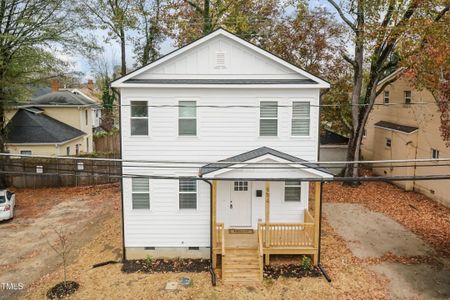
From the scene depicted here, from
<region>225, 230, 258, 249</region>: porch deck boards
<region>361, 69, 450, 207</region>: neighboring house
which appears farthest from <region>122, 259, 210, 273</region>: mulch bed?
<region>361, 69, 450, 207</region>: neighboring house

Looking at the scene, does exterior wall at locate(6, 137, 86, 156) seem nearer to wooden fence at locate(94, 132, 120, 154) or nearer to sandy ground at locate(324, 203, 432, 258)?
wooden fence at locate(94, 132, 120, 154)

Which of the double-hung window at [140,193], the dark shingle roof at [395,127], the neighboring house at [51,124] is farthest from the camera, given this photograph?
the neighboring house at [51,124]

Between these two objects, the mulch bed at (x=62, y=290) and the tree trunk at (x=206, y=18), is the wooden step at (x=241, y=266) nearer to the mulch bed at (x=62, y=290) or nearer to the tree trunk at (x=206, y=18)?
the mulch bed at (x=62, y=290)

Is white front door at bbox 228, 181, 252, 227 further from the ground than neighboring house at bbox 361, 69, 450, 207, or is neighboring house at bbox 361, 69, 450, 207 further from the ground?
neighboring house at bbox 361, 69, 450, 207

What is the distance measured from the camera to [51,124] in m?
27.7

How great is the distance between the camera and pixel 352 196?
21.8m

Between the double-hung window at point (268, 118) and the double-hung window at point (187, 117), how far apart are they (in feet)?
8.13

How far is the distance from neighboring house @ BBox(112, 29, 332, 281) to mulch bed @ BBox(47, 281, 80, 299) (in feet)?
7.69

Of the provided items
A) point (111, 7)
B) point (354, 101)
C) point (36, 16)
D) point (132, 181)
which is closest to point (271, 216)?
point (132, 181)

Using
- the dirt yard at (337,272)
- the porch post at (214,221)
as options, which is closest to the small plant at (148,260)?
the dirt yard at (337,272)

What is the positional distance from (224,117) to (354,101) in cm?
1261

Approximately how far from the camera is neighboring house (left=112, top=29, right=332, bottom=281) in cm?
1291

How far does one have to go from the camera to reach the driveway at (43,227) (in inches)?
508

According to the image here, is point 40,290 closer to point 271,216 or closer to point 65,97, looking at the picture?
point 271,216
